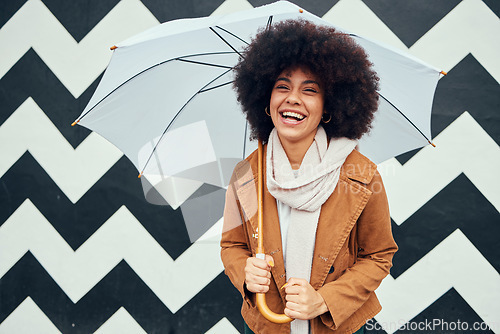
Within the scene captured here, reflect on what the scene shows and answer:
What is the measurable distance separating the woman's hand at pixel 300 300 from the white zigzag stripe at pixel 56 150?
1517 mm

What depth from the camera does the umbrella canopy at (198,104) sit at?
1229 mm

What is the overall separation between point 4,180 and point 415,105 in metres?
2.13

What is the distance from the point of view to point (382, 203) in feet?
3.92

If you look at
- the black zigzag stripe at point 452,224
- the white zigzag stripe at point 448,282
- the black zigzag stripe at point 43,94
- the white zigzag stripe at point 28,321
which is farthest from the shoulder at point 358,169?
the white zigzag stripe at point 28,321

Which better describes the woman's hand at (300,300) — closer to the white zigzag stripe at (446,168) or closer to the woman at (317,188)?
the woman at (317,188)

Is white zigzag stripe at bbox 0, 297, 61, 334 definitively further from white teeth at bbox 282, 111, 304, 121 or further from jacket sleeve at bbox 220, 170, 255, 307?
white teeth at bbox 282, 111, 304, 121

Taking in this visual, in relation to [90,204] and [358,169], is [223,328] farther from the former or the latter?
[358,169]

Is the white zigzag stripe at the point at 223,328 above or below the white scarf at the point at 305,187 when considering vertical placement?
below

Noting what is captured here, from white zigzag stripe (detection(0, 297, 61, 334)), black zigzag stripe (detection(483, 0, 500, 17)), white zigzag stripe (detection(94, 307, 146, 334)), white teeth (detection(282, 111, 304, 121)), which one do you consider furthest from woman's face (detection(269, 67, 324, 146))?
white zigzag stripe (detection(0, 297, 61, 334))

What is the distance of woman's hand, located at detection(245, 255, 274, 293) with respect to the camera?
43.3 inches

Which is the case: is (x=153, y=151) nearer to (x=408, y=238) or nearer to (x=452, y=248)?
(x=408, y=238)

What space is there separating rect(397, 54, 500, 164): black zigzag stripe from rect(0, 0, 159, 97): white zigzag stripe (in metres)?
1.47

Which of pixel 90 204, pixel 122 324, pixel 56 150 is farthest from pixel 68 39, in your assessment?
pixel 122 324

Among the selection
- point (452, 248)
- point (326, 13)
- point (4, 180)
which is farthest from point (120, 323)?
point (326, 13)
